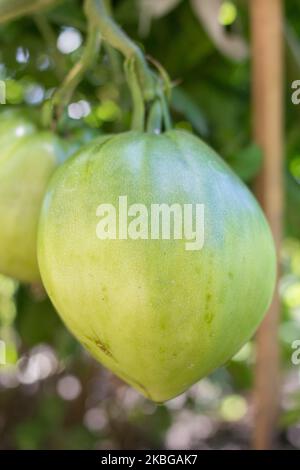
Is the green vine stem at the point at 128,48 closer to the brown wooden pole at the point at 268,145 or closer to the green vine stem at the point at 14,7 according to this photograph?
the green vine stem at the point at 14,7

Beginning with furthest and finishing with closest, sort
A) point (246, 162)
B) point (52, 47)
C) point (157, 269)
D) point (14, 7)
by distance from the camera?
point (52, 47) → point (246, 162) → point (14, 7) → point (157, 269)

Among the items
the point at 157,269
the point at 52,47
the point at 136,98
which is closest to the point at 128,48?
the point at 136,98

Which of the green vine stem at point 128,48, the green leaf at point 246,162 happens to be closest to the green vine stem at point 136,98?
the green vine stem at point 128,48

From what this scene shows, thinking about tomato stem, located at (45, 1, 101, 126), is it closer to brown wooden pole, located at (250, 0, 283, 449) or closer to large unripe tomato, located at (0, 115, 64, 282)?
large unripe tomato, located at (0, 115, 64, 282)

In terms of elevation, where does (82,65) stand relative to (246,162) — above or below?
above

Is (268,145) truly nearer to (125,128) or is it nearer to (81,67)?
(125,128)

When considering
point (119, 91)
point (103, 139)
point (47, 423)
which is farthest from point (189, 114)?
point (47, 423)
